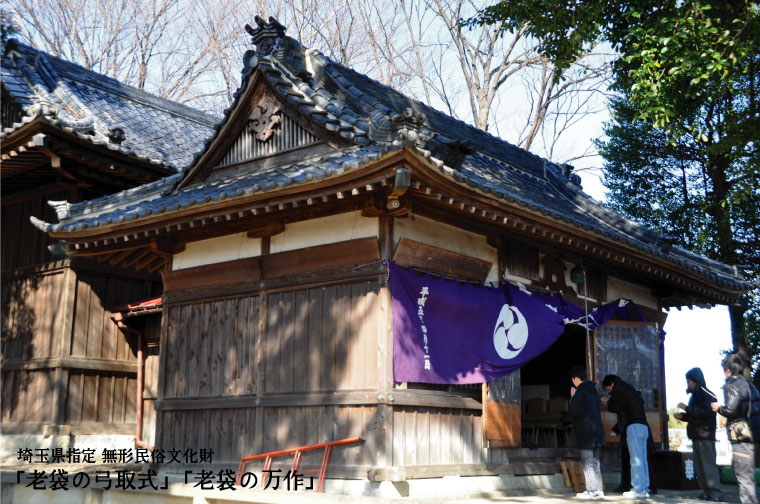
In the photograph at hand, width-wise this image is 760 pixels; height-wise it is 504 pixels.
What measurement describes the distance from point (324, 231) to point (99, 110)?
7.99 metres

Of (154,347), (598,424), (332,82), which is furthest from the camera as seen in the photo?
(154,347)

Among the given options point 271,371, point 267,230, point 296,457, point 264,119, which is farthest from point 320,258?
point 264,119

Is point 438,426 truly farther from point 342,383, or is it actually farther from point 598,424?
point 598,424

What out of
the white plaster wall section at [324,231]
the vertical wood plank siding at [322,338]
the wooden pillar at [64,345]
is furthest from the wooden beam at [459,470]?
the wooden pillar at [64,345]

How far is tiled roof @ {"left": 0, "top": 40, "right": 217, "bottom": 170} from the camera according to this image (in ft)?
43.2

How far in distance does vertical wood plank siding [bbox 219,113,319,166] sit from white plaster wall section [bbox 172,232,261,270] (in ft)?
4.03

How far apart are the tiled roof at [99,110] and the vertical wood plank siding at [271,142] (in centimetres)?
287

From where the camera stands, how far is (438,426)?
9445 millimetres

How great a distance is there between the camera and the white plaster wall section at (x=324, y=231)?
9484 millimetres

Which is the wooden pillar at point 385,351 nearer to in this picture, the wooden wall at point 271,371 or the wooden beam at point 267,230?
the wooden wall at point 271,371

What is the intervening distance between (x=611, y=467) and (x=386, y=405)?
Answer: 17.7ft

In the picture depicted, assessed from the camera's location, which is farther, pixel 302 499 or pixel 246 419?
pixel 246 419

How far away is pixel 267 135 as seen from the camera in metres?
11.1

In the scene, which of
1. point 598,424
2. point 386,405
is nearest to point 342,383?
point 386,405
